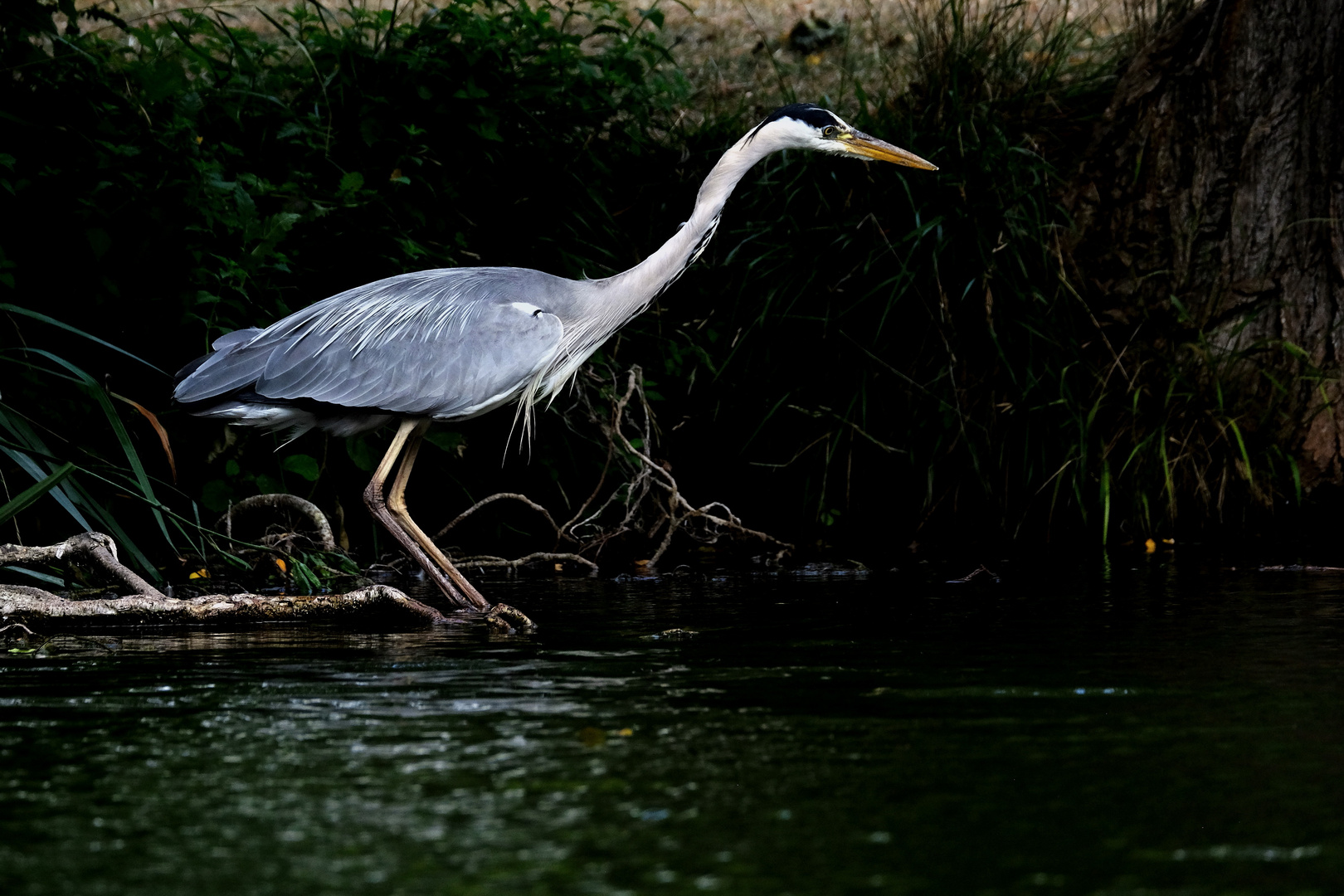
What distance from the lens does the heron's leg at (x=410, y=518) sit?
5590mm

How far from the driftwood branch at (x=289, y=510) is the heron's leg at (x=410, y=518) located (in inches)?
11.9

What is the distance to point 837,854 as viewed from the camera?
2.22m

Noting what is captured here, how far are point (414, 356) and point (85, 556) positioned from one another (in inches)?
54.1

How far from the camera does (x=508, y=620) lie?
15.9ft

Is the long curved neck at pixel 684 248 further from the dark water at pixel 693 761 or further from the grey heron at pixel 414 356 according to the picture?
the dark water at pixel 693 761

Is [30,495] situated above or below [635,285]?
below

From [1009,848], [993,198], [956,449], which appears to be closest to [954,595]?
[956,449]

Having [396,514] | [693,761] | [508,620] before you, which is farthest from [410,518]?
[693,761]

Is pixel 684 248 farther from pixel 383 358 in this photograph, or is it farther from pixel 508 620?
pixel 508 620

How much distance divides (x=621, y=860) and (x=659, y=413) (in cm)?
603

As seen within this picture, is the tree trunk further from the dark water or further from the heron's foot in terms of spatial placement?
the heron's foot

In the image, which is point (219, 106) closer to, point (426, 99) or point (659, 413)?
point (426, 99)

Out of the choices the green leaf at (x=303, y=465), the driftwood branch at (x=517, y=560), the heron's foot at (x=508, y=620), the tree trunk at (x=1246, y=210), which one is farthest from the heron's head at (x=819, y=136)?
the heron's foot at (x=508, y=620)

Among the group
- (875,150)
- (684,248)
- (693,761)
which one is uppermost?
(875,150)
